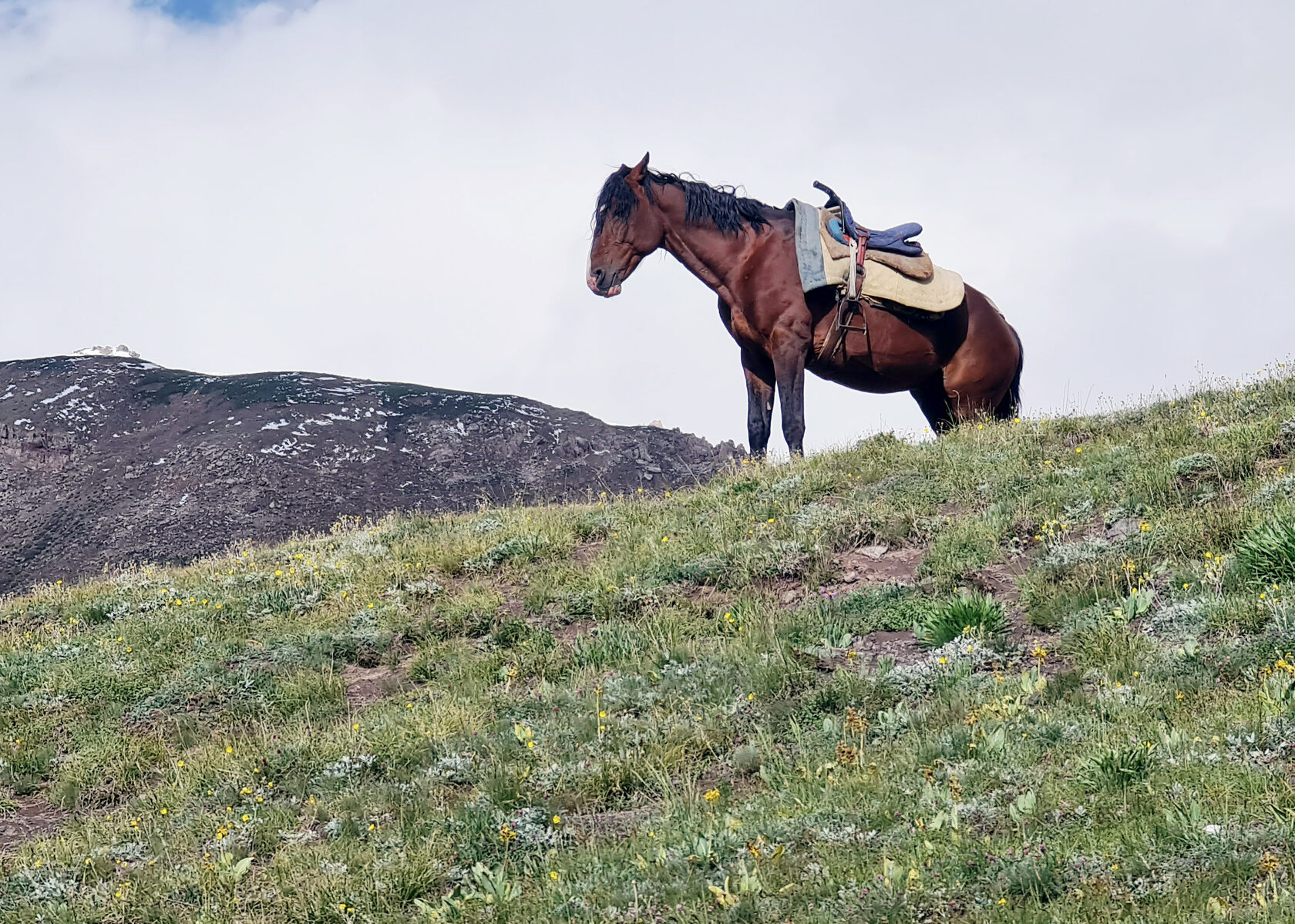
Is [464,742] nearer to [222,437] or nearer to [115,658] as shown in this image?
[115,658]

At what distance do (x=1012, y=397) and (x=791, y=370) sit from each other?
11.8 ft

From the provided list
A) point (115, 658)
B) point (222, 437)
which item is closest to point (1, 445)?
point (222, 437)

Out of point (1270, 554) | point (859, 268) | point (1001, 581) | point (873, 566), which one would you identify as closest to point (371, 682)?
point (873, 566)

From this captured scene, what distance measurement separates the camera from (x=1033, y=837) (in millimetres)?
4824

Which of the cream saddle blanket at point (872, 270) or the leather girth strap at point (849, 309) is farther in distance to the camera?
the leather girth strap at point (849, 309)

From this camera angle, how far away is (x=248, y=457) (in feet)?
96.6

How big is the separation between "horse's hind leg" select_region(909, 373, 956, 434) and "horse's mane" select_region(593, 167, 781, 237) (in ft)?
9.65

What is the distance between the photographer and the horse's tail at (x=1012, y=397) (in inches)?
593

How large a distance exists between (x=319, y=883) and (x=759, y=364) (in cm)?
912

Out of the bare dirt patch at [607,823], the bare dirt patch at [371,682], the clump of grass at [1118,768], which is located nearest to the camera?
the clump of grass at [1118,768]

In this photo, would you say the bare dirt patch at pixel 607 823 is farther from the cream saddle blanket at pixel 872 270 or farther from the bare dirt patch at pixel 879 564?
the cream saddle blanket at pixel 872 270

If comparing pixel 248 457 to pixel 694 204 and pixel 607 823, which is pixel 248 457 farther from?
pixel 607 823

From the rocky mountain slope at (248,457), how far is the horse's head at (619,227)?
508 inches

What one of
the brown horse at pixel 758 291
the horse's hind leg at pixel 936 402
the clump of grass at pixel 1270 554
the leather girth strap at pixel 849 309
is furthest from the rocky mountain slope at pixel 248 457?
the clump of grass at pixel 1270 554
